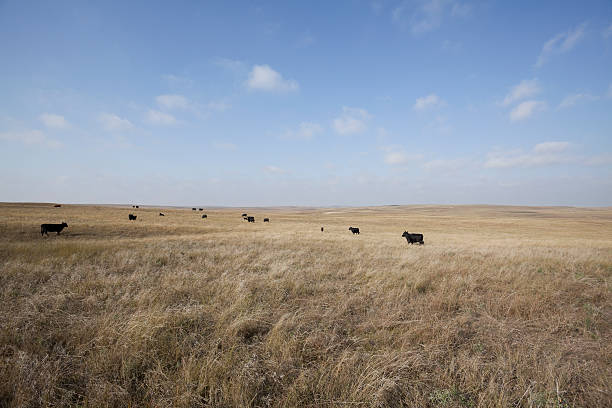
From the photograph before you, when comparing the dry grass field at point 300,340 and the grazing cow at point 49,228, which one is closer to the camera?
the dry grass field at point 300,340

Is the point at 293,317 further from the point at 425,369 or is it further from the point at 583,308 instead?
the point at 583,308

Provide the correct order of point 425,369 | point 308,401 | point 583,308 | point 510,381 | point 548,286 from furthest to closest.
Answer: point 548,286, point 583,308, point 425,369, point 510,381, point 308,401

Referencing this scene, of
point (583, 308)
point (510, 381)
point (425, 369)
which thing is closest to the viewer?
point (510, 381)

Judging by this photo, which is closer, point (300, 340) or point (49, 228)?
point (300, 340)

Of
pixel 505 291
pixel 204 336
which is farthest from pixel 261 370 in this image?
pixel 505 291

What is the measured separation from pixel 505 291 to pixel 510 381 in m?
4.39

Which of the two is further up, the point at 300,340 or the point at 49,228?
the point at 49,228

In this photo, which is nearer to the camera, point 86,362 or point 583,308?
point 86,362

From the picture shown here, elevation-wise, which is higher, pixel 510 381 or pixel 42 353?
pixel 42 353

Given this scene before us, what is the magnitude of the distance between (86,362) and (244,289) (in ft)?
10.8

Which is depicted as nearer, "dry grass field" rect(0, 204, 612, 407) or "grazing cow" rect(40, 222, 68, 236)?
"dry grass field" rect(0, 204, 612, 407)

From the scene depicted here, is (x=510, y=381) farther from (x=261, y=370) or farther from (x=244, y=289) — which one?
(x=244, y=289)

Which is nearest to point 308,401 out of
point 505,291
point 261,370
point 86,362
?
point 261,370

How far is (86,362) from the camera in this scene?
3.24 m
